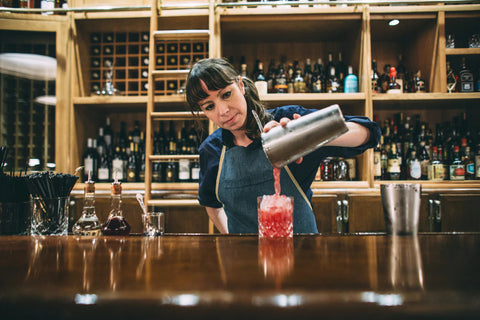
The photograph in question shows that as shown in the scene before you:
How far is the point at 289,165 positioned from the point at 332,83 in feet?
5.07

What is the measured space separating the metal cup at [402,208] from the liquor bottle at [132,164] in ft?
7.24

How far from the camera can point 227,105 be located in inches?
46.7

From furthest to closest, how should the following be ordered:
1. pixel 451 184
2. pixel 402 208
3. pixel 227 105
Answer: pixel 451 184 < pixel 227 105 < pixel 402 208

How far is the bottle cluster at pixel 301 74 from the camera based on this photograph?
2588mm

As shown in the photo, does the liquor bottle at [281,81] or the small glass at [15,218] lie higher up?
the liquor bottle at [281,81]

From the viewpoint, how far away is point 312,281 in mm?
339

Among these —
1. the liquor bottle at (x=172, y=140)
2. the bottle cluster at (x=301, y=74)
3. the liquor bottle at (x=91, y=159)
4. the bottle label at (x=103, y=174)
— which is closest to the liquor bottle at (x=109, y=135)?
the liquor bottle at (x=91, y=159)

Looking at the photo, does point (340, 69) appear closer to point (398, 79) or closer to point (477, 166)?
point (398, 79)

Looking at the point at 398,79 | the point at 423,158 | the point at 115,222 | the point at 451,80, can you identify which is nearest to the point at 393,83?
the point at 398,79

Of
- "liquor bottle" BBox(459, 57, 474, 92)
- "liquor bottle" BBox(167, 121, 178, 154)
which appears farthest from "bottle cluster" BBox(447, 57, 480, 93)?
"liquor bottle" BBox(167, 121, 178, 154)

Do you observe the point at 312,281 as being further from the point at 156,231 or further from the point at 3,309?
the point at 156,231

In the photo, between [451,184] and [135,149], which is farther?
[135,149]

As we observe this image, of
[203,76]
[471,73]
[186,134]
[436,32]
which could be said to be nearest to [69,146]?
[186,134]

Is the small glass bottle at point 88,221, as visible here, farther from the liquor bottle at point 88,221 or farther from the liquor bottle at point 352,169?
the liquor bottle at point 352,169
